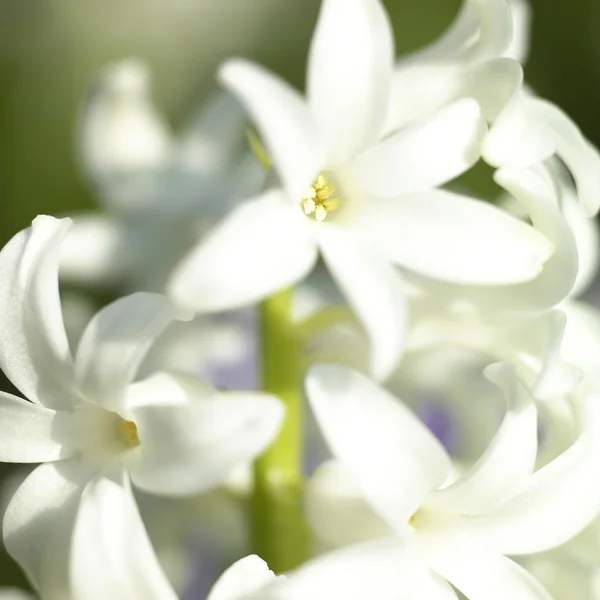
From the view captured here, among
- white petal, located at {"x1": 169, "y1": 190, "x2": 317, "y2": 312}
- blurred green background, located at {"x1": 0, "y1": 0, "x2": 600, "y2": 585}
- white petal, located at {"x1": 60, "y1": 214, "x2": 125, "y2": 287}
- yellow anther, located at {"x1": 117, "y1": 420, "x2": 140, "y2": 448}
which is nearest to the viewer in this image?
white petal, located at {"x1": 169, "y1": 190, "x2": 317, "y2": 312}

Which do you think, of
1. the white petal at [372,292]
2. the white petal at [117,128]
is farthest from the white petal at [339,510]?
the white petal at [117,128]

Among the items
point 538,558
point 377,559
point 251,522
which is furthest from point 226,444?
point 538,558

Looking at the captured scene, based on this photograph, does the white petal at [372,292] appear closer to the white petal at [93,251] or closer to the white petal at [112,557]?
the white petal at [112,557]

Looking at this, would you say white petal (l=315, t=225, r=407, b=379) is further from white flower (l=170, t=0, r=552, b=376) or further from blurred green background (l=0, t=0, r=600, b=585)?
blurred green background (l=0, t=0, r=600, b=585)

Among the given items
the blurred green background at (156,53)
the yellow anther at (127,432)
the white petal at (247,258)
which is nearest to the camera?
Result: the white petal at (247,258)

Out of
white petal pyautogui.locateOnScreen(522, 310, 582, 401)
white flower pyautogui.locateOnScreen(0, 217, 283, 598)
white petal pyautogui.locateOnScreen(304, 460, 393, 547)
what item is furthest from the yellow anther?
white petal pyautogui.locateOnScreen(522, 310, 582, 401)

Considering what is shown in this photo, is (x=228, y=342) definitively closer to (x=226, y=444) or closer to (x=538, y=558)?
(x=538, y=558)

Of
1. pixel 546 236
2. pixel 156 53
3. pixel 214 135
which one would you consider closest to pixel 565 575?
pixel 546 236
